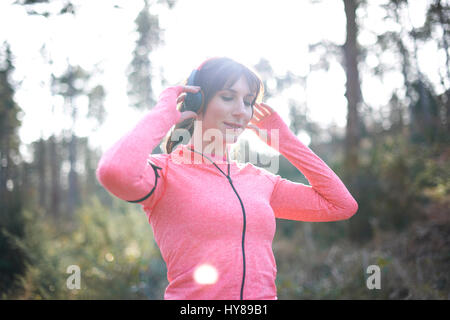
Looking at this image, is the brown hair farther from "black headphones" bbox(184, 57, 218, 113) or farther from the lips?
the lips

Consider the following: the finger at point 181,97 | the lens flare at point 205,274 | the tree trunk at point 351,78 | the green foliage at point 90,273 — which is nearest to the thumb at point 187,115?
the finger at point 181,97

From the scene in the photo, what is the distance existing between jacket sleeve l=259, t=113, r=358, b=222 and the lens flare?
22.5 inches

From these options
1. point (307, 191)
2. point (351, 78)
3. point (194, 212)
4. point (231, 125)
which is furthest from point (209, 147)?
point (351, 78)

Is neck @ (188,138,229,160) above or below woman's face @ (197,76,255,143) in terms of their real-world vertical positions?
below

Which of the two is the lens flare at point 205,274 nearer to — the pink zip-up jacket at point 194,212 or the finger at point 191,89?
the pink zip-up jacket at point 194,212

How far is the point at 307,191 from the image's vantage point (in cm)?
187

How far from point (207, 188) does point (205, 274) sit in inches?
13.8

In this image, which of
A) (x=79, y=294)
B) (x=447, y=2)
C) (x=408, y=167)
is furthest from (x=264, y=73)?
(x=79, y=294)

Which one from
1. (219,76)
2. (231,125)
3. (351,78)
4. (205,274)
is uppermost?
(351,78)

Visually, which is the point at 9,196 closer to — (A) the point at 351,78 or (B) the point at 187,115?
(B) the point at 187,115

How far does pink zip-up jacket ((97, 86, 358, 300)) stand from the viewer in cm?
135

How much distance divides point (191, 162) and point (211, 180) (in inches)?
5.5

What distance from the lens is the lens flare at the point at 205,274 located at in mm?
1386

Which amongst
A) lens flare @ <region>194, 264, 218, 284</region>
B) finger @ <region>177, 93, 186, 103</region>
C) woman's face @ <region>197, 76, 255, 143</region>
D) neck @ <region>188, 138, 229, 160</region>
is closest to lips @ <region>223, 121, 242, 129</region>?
woman's face @ <region>197, 76, 255, 143</region>
